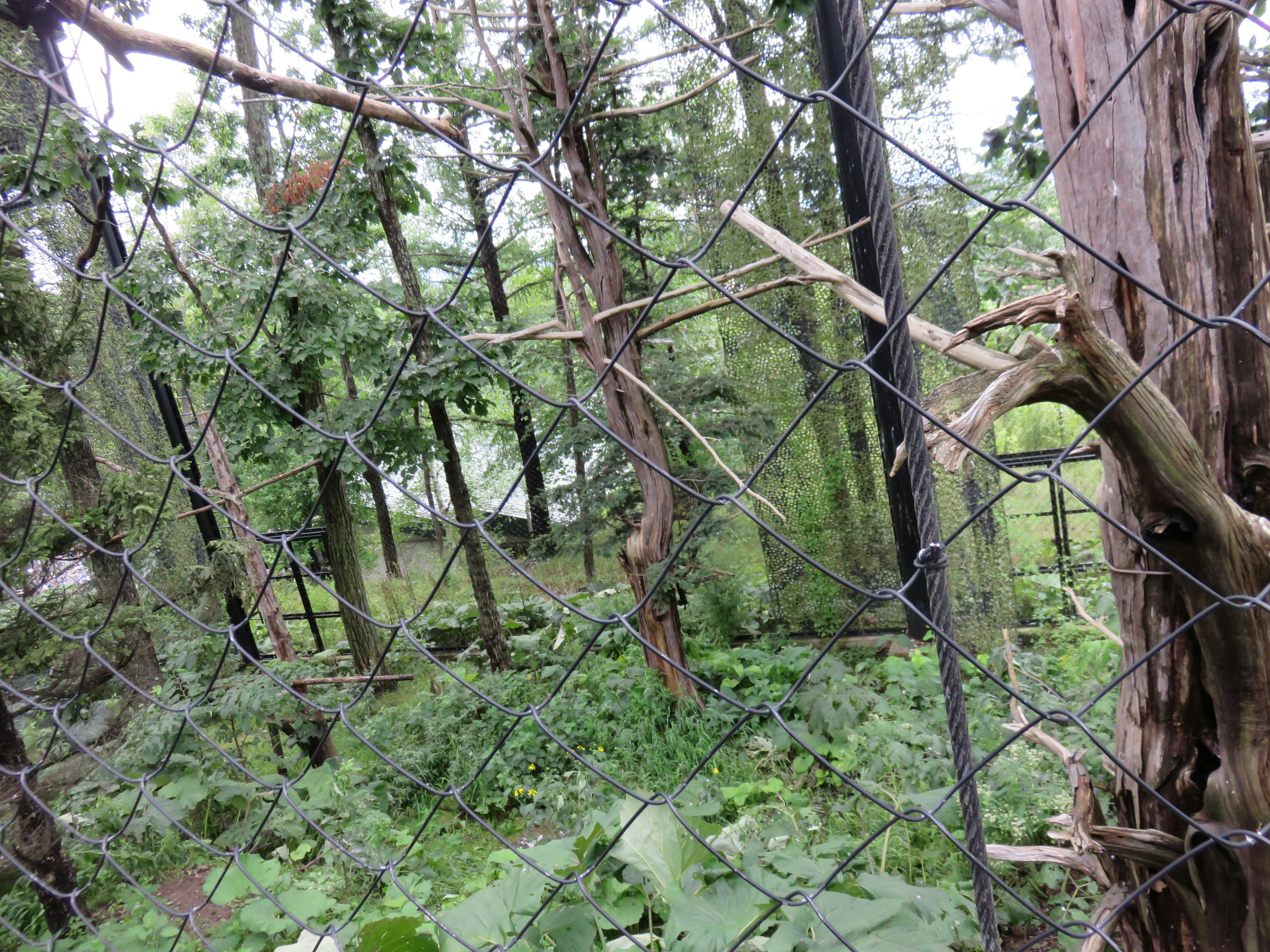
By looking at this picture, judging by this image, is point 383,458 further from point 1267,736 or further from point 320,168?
point 1267,736

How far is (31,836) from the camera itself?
212 cm

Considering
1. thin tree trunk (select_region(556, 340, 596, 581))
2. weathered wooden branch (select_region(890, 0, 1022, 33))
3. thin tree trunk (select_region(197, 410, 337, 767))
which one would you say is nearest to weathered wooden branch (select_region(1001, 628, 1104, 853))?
weathered wooden branch (select_region(890, 0, 1022, 33))

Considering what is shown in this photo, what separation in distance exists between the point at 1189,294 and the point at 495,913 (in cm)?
145

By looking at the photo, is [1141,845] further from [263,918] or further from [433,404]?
[433,404]

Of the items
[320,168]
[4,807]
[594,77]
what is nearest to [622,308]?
[594,77]

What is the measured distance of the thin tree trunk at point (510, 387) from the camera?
5504mm

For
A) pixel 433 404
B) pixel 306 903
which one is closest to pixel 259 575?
pixel 433 404

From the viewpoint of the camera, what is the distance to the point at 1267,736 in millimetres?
1043

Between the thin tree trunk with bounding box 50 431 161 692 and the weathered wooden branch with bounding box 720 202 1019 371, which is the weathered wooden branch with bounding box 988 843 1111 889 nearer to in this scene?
the weathered wooden branch with bounding box 720 202 1019 371

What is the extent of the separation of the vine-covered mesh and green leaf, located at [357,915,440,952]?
0.07m

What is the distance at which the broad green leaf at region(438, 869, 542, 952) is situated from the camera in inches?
48.3

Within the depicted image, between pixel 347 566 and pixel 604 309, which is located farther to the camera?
pixel 347 566

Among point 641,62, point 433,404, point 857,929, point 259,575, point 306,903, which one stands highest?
point 641,62

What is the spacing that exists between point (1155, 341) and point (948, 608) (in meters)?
0.66
